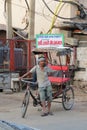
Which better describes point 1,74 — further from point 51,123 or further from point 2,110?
point 51,123

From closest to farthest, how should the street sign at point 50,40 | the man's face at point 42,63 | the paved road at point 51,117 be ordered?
the paved road at point 51,117
the man's face at point 42,63
the street sign at point 50,40

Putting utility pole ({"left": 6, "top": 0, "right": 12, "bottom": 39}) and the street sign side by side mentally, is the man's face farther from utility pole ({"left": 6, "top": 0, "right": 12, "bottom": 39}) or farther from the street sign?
utility pole ({"left": 6, "top": 0, "right": 12, "bottom": 39})

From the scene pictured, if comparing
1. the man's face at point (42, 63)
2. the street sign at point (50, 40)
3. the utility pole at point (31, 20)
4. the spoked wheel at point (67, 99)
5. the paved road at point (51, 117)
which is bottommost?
the paved road at point (51, 117)

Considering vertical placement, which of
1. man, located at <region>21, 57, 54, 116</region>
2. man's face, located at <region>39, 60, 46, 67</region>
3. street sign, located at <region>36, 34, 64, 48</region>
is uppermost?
street sign, located at <region>36, 34, 64, 48</region>

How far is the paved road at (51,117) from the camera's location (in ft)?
30.3

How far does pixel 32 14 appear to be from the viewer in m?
19.2

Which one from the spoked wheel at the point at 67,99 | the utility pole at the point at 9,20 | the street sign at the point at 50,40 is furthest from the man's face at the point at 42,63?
the utility pole at the point at 9,20

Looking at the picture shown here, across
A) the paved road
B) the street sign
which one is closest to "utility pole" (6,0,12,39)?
the street sign

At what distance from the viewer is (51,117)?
410 inches

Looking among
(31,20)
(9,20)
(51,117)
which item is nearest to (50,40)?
(31,20)

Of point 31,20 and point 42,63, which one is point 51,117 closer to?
point 42,63

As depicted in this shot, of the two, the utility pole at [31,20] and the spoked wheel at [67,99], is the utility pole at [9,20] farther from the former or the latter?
the spoked wheel at [67,99]

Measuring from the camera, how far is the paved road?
30.3ft

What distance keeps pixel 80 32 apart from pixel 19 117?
28.5 ft
